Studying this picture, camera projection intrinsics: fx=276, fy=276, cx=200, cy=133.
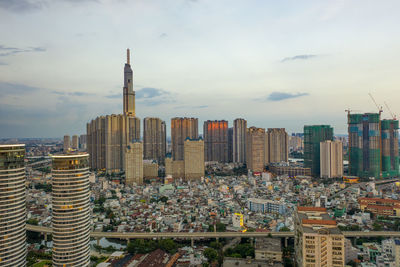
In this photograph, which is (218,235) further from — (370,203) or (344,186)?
(344,186)

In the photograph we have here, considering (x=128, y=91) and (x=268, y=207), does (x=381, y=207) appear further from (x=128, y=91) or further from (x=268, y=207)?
(x=128, y=91)

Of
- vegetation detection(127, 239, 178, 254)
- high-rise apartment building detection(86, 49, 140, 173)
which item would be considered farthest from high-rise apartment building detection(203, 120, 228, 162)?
vegetation detection(127, 239, 178, 254)

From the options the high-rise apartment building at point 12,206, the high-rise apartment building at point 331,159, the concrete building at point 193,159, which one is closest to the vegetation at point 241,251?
the high-rise apartment building at point 12,206

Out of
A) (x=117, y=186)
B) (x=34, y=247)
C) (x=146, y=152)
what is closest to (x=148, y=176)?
(x=117, y=186)

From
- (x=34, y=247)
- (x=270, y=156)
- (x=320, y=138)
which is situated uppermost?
(x=320, y=138)

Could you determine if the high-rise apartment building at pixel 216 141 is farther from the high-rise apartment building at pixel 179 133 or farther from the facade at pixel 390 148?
the facade at pixel 390 148

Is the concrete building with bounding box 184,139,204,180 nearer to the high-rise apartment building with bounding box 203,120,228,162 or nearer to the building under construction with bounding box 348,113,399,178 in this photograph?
the high-rise apartment building with bounding box 203,120,228,162
